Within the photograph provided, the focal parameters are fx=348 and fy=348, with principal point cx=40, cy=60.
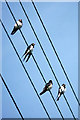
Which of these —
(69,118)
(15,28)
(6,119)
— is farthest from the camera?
(69,118)

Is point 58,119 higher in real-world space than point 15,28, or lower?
lower

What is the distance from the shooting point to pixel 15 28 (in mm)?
4094

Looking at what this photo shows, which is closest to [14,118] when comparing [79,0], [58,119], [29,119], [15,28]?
[29,119]

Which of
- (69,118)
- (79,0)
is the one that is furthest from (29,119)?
(79,0)

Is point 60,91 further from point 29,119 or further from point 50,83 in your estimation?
point 29,119

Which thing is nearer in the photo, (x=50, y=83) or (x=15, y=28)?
(x=15, y=28)

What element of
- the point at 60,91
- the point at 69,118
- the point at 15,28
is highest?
the point at 15,28

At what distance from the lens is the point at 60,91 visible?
172 inches

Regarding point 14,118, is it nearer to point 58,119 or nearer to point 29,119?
point 29,119

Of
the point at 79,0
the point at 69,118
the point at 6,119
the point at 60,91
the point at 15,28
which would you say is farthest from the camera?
the point at 69,118

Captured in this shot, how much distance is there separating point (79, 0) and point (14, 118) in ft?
11.8

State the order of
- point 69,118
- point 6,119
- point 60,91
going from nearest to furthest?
point 60,91 → point 6,119 → point 69,118

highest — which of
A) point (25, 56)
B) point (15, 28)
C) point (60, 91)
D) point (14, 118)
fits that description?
point (15, 28)

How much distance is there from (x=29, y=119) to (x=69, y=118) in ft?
3.38
